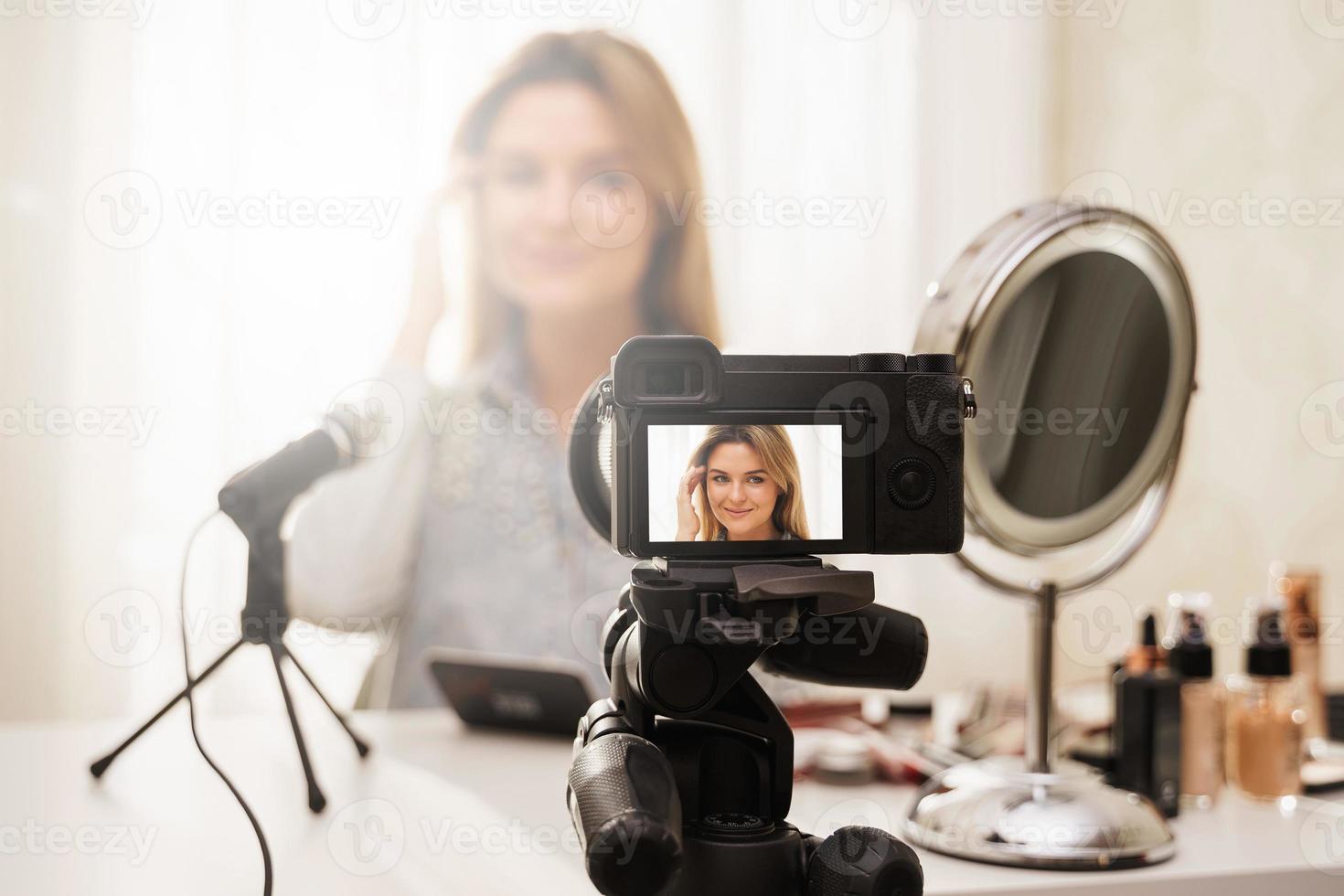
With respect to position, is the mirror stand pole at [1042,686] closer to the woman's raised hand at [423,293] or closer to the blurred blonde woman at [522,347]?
Result: the blurred blonde woman at [522,347]

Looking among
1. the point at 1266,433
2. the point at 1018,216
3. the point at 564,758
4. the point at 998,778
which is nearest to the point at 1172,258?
the point at 1018,216

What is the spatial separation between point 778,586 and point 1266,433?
1326 millimetres

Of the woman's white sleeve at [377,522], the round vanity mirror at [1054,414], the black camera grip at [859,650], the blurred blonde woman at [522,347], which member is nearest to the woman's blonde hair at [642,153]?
the blurred blonde woman at [522,347]

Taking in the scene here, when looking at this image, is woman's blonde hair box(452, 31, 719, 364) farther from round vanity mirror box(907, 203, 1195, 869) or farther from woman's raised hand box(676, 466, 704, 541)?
woman's raised hand box(676, 466, 704, 541)

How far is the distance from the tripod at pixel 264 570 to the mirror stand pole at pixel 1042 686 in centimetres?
52

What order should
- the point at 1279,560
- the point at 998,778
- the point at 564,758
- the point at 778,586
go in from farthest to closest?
the point at 1279,560 → the point at 564,758 → the point at 998,778 → the point at 778,586

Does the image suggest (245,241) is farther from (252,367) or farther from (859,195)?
(859,195)

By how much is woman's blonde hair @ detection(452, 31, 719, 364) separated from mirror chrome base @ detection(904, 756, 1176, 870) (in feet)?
3.57

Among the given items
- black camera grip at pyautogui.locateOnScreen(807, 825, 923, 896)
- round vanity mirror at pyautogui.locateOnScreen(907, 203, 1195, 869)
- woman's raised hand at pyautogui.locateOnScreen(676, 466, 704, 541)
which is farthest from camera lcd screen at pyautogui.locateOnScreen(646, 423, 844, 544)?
round vanity mirror at pyautogui.locateOnScreen(907, 203, 1195, 869)

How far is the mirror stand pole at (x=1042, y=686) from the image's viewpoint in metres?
0.71

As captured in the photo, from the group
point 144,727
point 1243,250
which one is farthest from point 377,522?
point 1243,250

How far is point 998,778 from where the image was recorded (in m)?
0.70

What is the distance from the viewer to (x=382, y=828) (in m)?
0.71

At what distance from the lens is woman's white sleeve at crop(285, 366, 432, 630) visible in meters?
1.58
